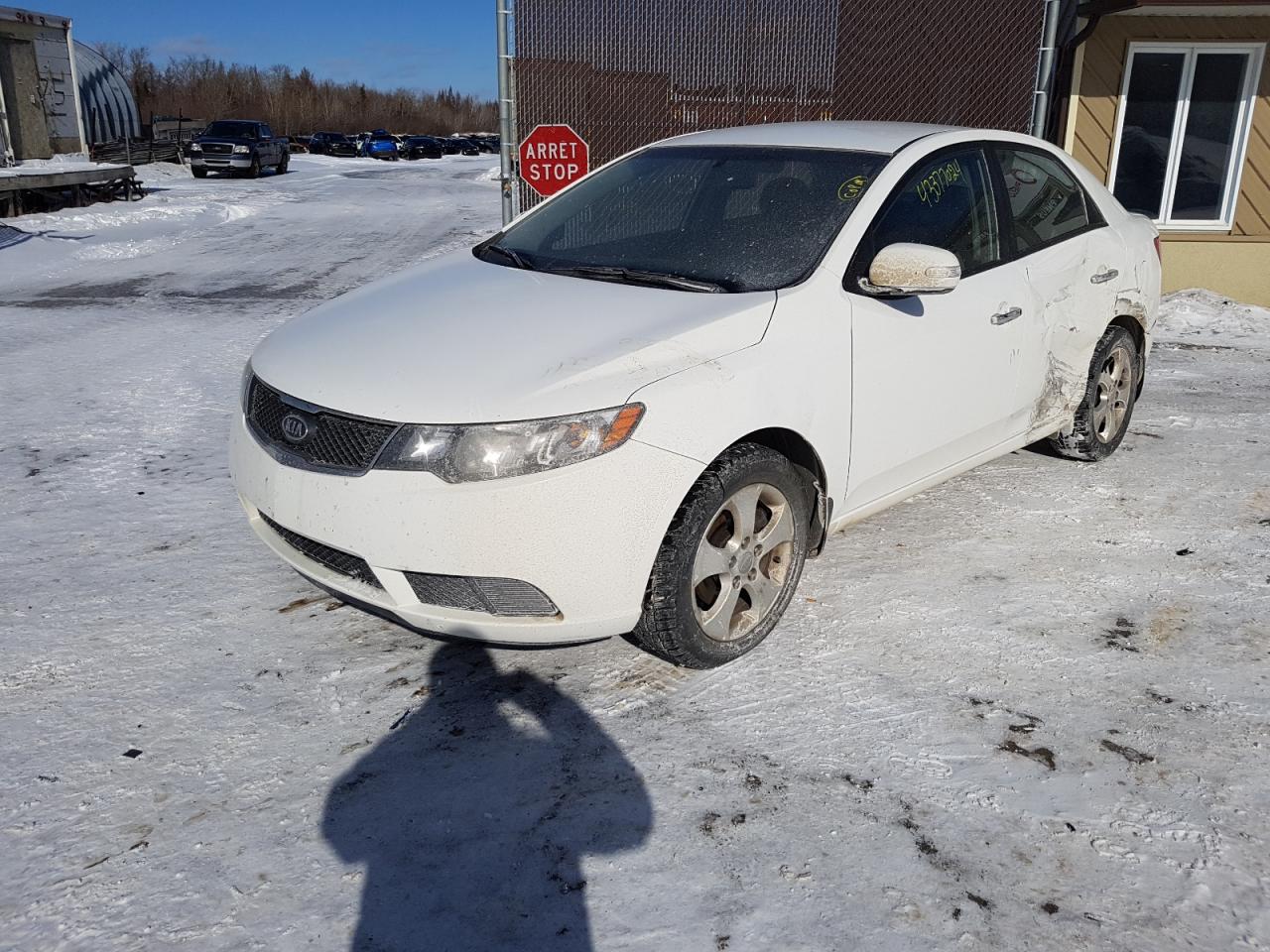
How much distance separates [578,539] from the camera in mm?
2701

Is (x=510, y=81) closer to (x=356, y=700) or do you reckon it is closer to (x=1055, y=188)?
(x=1055, y=188)

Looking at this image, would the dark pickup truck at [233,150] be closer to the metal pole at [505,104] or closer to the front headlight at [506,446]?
the metal pole at [505,104]

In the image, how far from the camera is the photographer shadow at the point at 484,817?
2.23 metres

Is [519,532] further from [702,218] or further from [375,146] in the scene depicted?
[375,146]

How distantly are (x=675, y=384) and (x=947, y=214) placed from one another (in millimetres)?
1657

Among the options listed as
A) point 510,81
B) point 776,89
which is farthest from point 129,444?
point 776,89

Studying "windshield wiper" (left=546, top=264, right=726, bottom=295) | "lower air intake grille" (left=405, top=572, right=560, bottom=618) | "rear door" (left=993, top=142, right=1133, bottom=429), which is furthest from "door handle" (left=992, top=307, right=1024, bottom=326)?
"lower air intake grille" (left=405, top=572, right=560, bottom=618)

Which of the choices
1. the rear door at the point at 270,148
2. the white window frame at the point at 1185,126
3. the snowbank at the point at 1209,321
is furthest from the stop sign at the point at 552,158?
the rear door at the point at 270,148

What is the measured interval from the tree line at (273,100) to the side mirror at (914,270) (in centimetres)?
5778

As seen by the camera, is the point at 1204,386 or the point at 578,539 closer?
the point at 578,539

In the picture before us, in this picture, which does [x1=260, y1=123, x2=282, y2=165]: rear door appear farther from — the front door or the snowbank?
the front door

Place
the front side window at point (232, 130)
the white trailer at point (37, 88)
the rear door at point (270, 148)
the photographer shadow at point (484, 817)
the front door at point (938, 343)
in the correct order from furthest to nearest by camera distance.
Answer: the rear door at point (270, 148) < the front side window at point (232, 130) < the white trailer at point (37, 88) < the front door at point (938, 343) < the photographer shadow at point (484, 817)

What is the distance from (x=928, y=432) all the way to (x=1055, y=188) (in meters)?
1.62

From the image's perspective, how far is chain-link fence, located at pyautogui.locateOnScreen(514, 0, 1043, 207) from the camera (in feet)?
27.8
